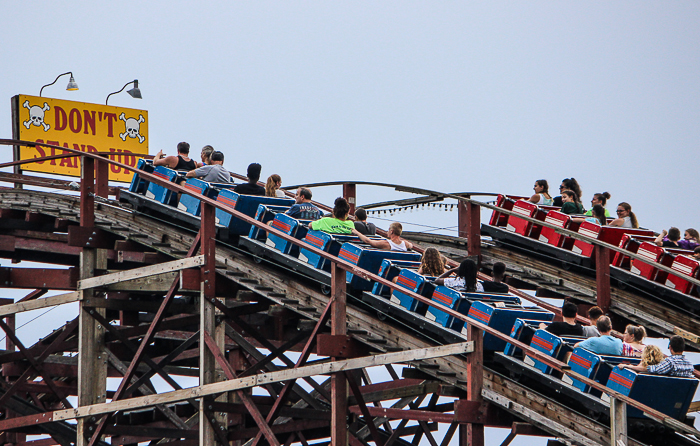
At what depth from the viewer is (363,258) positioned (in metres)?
13.9

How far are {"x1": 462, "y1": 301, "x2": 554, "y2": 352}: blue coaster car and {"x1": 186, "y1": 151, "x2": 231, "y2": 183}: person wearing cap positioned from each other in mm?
5434

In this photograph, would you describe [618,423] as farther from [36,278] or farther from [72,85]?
[72,85]

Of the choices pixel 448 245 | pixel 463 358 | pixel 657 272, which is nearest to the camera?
pixel 463 358

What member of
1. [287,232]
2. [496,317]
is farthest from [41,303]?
[496,317]

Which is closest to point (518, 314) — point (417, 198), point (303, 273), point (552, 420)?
point (552, 420)

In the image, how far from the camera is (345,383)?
13.1m

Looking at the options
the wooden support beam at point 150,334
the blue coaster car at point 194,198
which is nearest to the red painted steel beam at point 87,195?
the blue coaster car at point 194,198

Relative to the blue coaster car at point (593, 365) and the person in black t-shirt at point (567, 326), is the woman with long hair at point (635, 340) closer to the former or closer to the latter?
the blue coaster car at point (593, 365)

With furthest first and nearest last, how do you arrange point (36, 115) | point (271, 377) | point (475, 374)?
point (36, 115) → point (271, 377) → point (475, 374)

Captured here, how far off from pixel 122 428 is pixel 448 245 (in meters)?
6.88

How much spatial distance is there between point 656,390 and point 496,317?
7.16ft

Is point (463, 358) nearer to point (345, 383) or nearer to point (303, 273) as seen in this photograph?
point (345, 383)

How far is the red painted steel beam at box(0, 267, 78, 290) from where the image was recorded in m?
16.7

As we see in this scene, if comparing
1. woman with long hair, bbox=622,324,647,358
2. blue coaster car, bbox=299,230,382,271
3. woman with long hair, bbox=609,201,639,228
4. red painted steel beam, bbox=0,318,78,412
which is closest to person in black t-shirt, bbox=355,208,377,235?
blue coaster car, bbox=299,230,382,271
